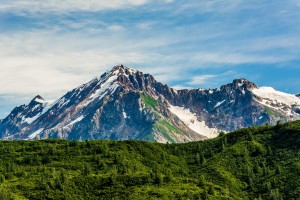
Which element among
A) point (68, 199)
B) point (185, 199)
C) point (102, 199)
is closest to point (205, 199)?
point (185, 199)

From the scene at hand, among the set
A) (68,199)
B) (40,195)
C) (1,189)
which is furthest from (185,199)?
(1,189)

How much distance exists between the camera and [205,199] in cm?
19988

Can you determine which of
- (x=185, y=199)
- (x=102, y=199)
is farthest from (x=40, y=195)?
(x=185, y=199)

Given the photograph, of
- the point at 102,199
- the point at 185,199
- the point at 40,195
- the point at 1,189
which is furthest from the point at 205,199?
the point at 1,189

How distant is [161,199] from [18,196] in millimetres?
63750

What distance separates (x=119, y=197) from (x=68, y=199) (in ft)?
74.7

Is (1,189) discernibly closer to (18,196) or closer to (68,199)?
(18,196)

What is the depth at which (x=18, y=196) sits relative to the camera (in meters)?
198

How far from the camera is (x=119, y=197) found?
199750mm

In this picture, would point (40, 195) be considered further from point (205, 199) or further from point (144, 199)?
point (205, 199)

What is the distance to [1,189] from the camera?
199 meters

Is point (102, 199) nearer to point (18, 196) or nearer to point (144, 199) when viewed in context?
point (144, 199)

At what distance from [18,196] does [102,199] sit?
1470 inches

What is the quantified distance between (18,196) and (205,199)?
8371 centimetres
